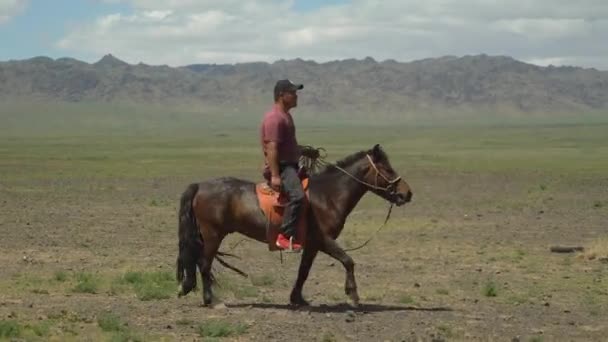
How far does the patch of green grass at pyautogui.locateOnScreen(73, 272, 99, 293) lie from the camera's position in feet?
44.4

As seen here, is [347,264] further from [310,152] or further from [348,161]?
[310,152]

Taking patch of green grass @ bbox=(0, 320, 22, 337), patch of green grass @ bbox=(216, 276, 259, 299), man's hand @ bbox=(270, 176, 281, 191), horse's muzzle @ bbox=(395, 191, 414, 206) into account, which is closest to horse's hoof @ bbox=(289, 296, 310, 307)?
patch of green grass @ bbox=(216, 276, 259, 299)

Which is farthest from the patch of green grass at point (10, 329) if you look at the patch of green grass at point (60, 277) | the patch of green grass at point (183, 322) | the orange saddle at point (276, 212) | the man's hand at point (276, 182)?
the patch of green grass at point (60, 277)

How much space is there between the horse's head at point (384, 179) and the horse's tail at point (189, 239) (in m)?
2.10

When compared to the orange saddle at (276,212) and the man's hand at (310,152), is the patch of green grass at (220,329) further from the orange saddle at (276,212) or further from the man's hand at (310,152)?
the man's hand at (310,152)

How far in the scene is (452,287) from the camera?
14.8 metres

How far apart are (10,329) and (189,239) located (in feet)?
9.26

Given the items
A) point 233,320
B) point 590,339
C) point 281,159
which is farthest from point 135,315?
point 590,339

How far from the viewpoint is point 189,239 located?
40.0 feet

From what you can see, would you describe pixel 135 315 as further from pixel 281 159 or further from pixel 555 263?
pixel 555 263

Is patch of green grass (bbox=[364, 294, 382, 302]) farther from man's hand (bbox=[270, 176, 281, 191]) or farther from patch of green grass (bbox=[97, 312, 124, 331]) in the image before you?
patch of green grass (bbox=[97, 312, 124, 331])

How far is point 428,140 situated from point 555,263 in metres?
92.2

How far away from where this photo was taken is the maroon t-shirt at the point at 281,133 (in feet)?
38.3

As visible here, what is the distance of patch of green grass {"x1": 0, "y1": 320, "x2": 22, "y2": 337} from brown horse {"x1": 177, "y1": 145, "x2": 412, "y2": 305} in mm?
2597
